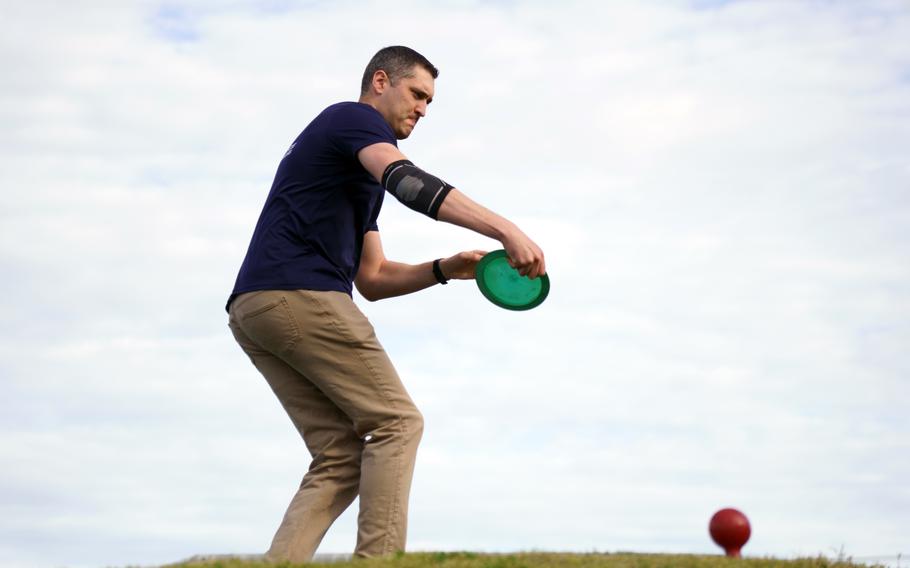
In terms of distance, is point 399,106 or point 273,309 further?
point 399,106

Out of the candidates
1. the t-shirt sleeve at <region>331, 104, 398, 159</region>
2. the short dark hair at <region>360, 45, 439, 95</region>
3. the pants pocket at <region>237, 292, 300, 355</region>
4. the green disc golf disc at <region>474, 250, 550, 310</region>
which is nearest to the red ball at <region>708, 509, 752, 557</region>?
the green disc golf disc at <region>474, 250, 550, 310</region>

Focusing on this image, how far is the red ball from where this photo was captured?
24.7ft

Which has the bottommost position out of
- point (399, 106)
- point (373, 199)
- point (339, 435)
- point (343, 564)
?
point (343, 564)

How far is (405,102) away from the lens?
26.0ft

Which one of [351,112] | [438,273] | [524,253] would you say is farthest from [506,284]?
[351,112]

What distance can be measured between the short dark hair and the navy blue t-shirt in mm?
376

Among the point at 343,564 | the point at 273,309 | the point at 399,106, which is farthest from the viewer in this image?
the point at 399,106

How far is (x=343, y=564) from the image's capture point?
698cm

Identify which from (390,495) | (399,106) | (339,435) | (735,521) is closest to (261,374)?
(339,435)

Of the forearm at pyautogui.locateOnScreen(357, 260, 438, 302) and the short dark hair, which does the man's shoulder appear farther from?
the forearm at pyautogui.locateOnScreen(357, 260, 438, 302)

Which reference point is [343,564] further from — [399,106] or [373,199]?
[399,106]

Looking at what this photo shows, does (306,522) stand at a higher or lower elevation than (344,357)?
lower

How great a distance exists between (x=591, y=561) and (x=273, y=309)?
7.92ft

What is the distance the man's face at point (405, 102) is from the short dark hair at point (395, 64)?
0.04 m
